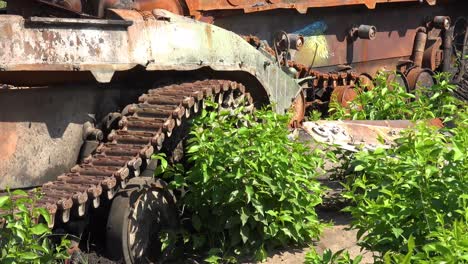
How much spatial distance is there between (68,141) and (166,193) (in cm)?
75

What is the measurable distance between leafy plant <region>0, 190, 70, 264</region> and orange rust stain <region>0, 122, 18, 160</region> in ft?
2.44

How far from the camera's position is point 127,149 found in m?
5.73

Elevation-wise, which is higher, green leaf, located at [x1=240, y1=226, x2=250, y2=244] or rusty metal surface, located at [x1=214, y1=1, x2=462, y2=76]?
rusty metal surface, located at [x1=214, y1=1, x2=462, y2=76]

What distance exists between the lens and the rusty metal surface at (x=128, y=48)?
5.16 m

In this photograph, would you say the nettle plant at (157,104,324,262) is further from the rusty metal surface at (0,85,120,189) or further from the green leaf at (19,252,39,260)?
the green leaf at (19,252,39,260)

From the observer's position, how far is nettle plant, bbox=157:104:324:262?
5.82 m

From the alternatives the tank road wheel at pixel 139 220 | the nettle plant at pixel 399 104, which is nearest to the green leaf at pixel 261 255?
the tank road wheel at pixel 139 220

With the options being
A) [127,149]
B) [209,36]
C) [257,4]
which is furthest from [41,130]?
[257,4]

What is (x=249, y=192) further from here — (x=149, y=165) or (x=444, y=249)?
(x=444, y=249)

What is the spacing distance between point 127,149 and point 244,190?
800 millimetres

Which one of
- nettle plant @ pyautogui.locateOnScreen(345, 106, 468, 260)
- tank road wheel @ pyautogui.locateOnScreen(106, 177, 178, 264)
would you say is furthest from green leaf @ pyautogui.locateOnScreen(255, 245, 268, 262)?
nettle plant @ pyautogui.locateOnScreen(345, 106, 468, 260)

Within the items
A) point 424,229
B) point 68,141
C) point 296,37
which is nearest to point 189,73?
point 68,141

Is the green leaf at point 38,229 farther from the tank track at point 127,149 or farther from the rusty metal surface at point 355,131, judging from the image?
the rusty metal surface at point 355,131

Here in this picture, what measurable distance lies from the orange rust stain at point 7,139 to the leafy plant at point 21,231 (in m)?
0.74
